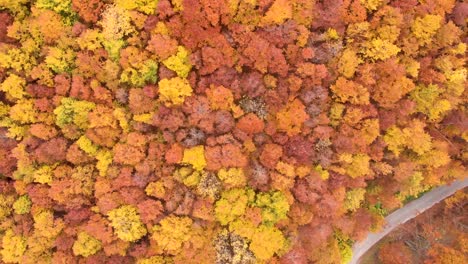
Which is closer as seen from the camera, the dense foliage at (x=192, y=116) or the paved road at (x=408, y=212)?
the dense foliage at (x=192, y=116)

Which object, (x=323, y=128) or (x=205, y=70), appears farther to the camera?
(x=323, y=128)

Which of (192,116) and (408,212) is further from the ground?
(192,116)

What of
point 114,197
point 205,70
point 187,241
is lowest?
point 187,241

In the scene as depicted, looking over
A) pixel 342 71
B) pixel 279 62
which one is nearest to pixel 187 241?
pixel 279 62

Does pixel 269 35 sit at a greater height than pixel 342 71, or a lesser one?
greater

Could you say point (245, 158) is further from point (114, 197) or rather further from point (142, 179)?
Result: point (114, 197)
